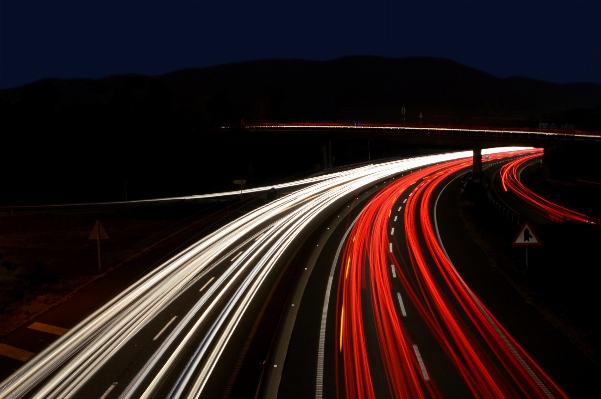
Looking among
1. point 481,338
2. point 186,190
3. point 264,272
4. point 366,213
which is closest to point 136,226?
point 366,213

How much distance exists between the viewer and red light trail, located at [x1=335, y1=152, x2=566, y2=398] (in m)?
11.3

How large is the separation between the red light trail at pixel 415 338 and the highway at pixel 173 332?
228 centimetres

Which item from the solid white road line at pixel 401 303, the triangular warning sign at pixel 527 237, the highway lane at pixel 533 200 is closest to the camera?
the solid white road line at pixel 401 303

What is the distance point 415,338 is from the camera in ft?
46.9

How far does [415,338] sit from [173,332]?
5.43 metres

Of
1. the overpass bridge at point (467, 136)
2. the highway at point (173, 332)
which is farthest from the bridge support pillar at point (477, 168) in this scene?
the highway at point (173, 332)

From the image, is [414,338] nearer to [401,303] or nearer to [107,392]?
[401,303]

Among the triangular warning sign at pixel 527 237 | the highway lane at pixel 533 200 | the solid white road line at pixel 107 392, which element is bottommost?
the highway lane at pixel 533 200

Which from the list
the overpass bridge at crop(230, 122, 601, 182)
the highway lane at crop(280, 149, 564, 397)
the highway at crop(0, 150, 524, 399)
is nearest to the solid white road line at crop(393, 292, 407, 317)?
the highway lane at crop(280, 149, 564, 397)

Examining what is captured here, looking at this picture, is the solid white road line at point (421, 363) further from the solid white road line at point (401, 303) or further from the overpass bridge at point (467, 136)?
the overpass bridge at point (467, 136)

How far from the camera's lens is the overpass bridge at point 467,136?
5738cm

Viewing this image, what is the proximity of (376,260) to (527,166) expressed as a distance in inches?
2382

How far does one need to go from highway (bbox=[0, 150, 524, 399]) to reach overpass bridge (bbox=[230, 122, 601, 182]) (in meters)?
37.1

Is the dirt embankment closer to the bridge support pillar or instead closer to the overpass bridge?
the bridge support pillar
